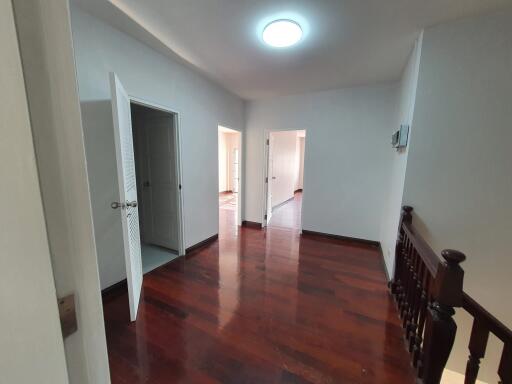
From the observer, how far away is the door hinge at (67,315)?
46 centimetres

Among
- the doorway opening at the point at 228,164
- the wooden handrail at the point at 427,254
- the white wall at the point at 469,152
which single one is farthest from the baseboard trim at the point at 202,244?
the doorway opening at the point at 228,164

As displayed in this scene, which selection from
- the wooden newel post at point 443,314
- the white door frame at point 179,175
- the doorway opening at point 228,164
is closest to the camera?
the wooden newel post at point 443,314

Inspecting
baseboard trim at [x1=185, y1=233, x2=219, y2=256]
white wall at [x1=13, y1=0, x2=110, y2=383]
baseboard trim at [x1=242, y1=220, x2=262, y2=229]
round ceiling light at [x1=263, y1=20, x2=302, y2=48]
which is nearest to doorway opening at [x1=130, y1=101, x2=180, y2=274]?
baseboard trim at [x1=185, y1=233, x2=219, y2=256]

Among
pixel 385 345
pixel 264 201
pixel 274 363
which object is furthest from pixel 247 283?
pixel 264 201

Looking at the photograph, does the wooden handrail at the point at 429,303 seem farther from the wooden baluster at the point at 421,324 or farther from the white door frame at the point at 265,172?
the white door frame at the point at 265,172

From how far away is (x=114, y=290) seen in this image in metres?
2.21

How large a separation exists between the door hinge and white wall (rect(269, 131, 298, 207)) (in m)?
5.04

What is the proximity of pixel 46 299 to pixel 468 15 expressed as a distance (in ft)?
9.71

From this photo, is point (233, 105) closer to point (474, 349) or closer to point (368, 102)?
point (368, 102)

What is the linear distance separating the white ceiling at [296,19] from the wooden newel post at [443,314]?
1.82m

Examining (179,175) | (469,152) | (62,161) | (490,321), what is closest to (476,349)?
(490,321)

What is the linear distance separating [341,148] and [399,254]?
6.49 ft

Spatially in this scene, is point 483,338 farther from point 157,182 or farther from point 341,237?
point 157,182

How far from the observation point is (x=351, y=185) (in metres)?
3.63
